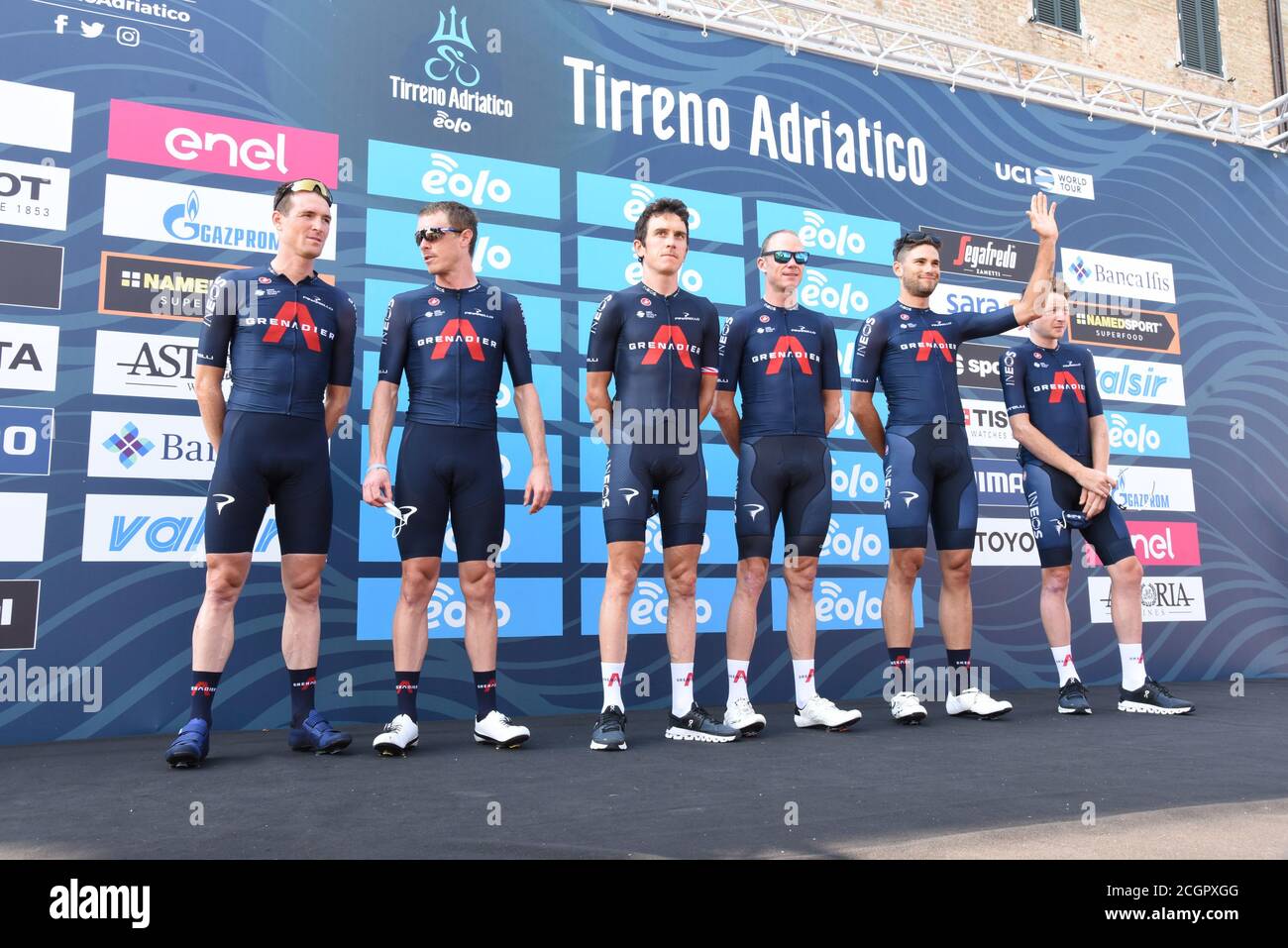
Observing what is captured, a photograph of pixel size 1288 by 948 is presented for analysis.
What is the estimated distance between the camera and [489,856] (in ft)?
5.70

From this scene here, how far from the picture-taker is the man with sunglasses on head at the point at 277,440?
3.01 m

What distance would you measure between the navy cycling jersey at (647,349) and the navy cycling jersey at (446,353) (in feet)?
1.28

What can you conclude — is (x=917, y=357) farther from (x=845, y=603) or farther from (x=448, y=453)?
(x=448, y=453)

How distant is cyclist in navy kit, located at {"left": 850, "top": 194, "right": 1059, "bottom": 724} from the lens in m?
3.84

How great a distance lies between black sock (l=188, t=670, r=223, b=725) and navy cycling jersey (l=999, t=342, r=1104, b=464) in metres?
3.49

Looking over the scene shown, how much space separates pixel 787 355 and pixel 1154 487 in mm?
3630

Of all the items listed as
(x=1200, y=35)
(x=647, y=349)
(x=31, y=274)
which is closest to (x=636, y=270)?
(x=647, y=349)

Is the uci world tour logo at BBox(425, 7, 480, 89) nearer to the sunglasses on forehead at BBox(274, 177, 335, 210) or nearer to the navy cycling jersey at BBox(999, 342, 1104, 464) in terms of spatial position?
the sunglasses on forehead at BBox(274, 177, 335, 210)

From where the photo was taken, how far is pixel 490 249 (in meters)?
4.59

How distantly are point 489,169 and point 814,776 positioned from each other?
3.46 metres

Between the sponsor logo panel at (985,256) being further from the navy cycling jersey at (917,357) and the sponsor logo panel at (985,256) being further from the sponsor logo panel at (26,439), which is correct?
the sponsor logo panel at (26,439)

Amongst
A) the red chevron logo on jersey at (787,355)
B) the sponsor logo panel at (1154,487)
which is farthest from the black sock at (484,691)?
the sponsor logo panel at (1154,487)

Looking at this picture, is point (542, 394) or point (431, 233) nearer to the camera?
point (431, 233)

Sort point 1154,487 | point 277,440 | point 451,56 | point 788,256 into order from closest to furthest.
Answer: point 277,440, point 788,256, point 451,56, point 1154,487
